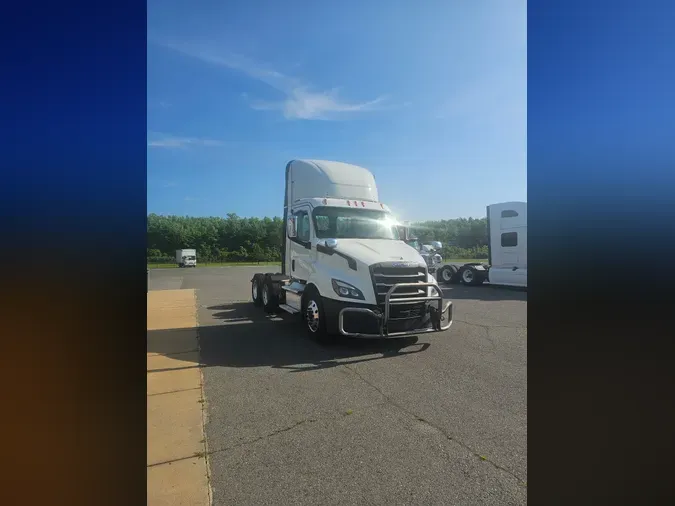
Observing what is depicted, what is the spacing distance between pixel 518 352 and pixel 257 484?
5.10 meters

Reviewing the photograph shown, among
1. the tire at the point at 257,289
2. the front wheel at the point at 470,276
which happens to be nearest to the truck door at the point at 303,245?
the tire at the point at 257,289

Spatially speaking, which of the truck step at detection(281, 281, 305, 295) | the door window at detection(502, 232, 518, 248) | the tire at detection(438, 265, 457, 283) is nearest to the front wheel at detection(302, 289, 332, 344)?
the truck step at detection(281, 281, 305, 295)

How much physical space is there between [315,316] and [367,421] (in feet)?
11.2

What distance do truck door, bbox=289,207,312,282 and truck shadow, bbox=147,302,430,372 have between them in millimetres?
1230

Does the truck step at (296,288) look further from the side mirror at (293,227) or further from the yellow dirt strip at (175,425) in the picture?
the yellow dirt strip at (175,425)

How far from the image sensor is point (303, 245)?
26.9ft

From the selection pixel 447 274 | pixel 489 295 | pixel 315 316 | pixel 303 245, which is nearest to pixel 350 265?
pixel 315 316

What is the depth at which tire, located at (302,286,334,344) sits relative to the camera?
6.89 metres

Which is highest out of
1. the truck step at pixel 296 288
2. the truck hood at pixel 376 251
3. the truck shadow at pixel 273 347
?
the truck hood at pixel 376 251

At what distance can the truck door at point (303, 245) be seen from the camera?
26.5 ft

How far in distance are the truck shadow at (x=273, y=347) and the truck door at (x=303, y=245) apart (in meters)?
1.23

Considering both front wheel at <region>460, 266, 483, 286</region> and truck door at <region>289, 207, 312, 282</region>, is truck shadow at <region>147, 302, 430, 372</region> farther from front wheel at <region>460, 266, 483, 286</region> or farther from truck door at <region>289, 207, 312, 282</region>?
front wheel at <region>460, 266, 483, 286</region>
